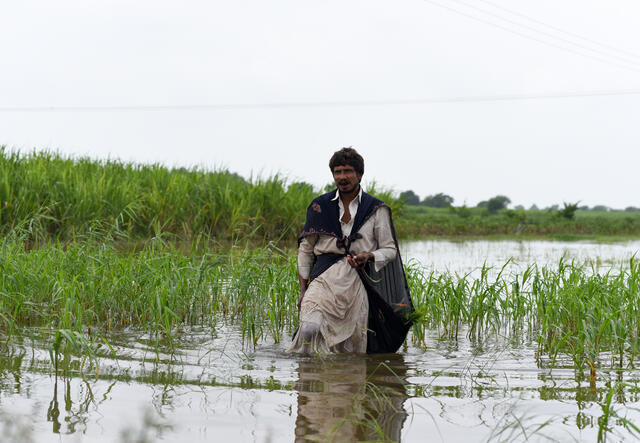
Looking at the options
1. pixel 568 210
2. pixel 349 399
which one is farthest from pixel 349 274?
pixel 568 210

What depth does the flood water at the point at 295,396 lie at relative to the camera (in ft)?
9.60

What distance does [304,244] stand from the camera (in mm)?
4602

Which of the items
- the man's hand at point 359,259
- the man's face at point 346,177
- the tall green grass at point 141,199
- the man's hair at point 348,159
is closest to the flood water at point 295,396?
the man's hand at point 359,259

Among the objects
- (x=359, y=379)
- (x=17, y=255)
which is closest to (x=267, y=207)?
(x=17, y=255)

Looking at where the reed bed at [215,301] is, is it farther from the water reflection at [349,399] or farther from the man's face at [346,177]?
the man's face at [346,177]

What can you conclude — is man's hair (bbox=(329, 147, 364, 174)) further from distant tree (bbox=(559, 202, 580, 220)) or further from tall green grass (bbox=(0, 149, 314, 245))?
distant tree (bbox=(559, 202, 580, 220))

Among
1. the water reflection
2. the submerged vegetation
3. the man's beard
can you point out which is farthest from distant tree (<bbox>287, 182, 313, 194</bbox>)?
the water reflection

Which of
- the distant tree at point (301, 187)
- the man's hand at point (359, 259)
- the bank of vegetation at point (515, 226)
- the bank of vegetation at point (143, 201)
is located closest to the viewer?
the man's hand at point (359, 259)

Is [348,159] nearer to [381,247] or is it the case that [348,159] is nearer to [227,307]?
[381,247]

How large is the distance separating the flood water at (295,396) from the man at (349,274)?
0.65ft

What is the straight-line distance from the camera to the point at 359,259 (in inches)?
168

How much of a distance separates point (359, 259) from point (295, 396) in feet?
3.54

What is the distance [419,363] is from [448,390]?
2.81 ft

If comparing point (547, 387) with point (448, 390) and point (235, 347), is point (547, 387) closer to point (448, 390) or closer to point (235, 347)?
point (448, 390)
